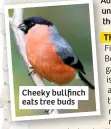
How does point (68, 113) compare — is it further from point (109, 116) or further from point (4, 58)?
point (4, 58)

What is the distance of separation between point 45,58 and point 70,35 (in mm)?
80

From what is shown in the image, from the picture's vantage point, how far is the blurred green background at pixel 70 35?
0.72m

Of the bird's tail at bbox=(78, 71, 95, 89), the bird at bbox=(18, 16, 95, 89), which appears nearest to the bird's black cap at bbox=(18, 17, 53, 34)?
the bird at bbox=(18, 16, 95, 89)

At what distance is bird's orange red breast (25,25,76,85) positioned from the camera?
2.36ft

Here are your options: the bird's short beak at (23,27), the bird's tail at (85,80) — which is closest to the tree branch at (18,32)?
the bird's short beak at (23,27)

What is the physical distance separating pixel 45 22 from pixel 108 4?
0.16 m

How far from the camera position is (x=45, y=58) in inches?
28.4

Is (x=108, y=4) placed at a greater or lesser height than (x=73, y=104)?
greater

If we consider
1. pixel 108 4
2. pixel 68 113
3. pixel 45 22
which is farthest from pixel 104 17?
pixel 68 113

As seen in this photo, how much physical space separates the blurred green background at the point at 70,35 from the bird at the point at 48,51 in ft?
0.04

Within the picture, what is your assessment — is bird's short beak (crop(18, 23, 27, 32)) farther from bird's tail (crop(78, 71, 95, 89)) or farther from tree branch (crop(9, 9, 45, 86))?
bird's tail (crop(78, 71, 95, 89))

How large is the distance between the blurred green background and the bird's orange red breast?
21 mm

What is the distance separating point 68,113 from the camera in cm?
73
